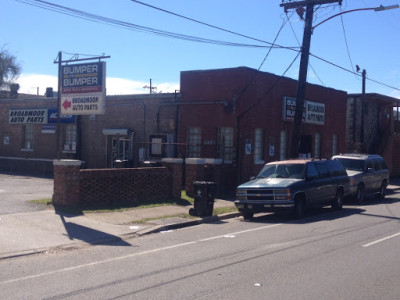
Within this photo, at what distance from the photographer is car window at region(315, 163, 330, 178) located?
1647 centimetres

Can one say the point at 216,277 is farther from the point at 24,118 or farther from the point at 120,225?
the point at 24,118

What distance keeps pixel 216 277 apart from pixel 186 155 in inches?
619

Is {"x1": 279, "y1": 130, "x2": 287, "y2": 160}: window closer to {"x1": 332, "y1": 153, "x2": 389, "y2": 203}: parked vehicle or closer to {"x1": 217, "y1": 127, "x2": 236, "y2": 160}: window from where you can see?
{"x1": 217, "y1": 127, "x2": 236, "y2": 160}: window

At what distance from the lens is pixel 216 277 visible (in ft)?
25.2

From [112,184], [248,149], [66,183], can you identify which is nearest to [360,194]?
[248,149]

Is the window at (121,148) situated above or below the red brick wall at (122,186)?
above

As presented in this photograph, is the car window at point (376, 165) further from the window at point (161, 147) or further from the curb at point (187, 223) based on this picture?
the window at point (161, 147)

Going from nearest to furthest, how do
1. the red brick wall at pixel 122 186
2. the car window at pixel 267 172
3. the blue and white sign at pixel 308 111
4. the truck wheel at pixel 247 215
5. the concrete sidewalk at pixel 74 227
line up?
the concrete sidewalk at pixel 74 227, the truck wheel at pixel 247 215, the red brick wall at pixel 122 186, the car window at pixel 267 172, the blue and white sign at pixel 308 111

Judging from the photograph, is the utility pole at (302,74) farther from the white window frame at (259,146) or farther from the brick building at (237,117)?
the white window frame at (259,146)

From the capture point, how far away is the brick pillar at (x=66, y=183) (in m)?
14.7

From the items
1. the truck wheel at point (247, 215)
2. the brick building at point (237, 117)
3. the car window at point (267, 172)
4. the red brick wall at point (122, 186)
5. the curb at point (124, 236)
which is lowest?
the curb at point (124, 236)

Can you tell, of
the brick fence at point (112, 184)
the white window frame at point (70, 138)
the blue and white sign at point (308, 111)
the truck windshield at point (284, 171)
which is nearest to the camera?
Result: the brick fence at point (112, 184)

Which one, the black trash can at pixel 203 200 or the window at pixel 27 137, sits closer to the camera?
the black trash can at pixel 203 200

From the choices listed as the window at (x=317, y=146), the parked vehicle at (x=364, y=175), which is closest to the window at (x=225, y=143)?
the parked vehicle at (x=364, y=175)
